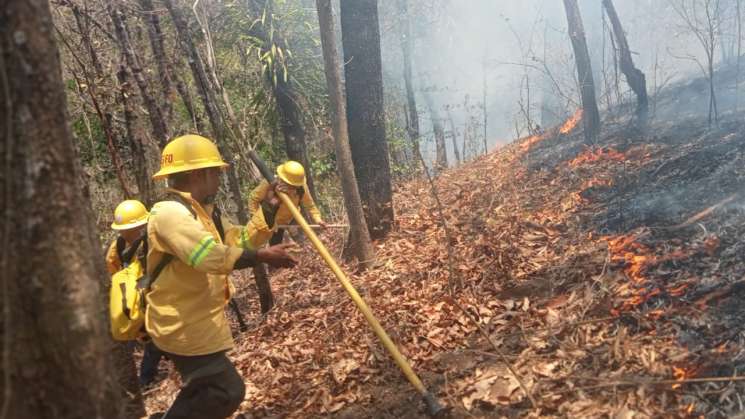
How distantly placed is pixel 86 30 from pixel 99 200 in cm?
554

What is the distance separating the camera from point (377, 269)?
595 cm

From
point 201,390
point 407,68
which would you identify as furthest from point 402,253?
point 407,68

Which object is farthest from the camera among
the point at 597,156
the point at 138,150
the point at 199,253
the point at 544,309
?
the point at 597,156

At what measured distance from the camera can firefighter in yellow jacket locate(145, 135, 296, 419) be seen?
2812mm

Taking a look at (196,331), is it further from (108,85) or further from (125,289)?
(108,85)

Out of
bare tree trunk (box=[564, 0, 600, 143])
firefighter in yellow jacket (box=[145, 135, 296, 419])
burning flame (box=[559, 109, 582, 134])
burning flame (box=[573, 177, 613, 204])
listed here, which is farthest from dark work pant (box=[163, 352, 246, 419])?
burning flame (box=[559, 109, 582, 134])

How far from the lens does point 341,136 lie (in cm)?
584

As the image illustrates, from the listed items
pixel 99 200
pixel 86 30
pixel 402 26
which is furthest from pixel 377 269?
pixel 402 26

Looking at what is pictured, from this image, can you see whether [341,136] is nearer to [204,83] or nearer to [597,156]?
[204,83]

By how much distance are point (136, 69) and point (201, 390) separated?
4.49m

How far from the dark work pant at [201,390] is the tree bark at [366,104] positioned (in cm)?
392

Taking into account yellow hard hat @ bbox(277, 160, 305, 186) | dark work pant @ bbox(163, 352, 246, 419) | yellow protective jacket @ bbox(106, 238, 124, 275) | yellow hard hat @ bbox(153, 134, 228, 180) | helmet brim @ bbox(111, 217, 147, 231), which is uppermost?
yellow hard hat @ bbox(153, 134, 228, 180)

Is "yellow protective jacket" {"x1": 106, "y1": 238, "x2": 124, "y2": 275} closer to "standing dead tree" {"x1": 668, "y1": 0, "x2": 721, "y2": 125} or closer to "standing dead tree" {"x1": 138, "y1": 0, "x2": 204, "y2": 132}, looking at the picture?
"standing dead tree" {"x1": 138, "y1": 0, "x2": 204, "y2": 132}

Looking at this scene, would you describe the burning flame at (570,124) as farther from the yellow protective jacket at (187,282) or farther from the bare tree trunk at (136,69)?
the yellow protective jacket at (187,282)
